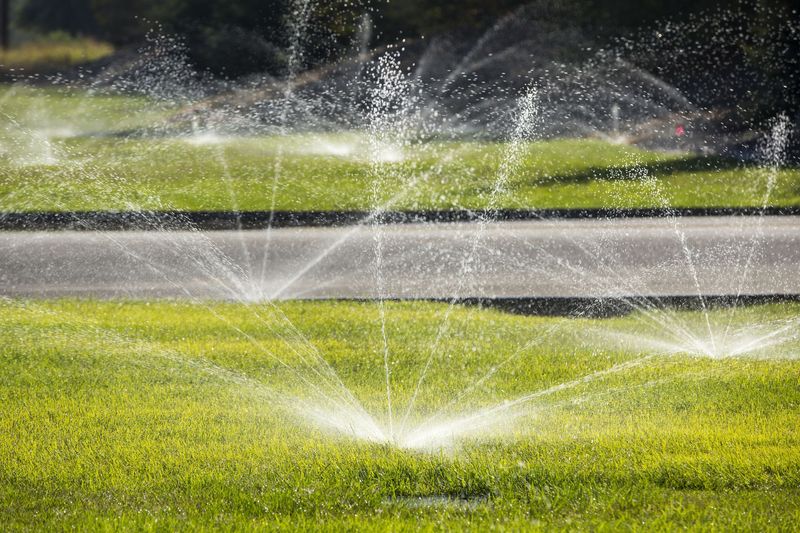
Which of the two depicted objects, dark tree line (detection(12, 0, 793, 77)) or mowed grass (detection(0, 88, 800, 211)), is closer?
mowed grass (detection(0, 88, 800, 211))

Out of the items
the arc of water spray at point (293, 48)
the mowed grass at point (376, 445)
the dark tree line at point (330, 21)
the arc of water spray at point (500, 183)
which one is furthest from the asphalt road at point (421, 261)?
the dark tree line at point (330, 21)

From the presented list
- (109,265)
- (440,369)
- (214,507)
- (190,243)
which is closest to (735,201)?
(190,243)

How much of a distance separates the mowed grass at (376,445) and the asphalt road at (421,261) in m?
1.73

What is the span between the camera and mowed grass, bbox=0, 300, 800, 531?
14.4 feet

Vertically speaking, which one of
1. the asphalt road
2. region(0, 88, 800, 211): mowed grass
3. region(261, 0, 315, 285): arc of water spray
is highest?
region(261, 0, 315, 285): arc of water spray

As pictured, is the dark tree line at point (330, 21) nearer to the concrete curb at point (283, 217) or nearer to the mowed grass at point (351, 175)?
the mowed grass at point (351, 175)

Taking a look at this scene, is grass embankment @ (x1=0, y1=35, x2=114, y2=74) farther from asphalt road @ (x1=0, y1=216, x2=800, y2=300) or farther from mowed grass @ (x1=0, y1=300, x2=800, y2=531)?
mowed grass @ (x1=0, y1=300, x2=800, y2=531)

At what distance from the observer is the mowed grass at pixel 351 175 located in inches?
637

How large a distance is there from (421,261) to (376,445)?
20.5ft

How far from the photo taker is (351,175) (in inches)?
727

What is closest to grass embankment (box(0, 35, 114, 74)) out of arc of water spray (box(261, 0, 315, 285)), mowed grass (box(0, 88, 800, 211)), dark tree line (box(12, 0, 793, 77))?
dark tree line (box(12, 0, 793, 77))

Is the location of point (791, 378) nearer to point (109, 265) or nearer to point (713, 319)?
point (713, 319)

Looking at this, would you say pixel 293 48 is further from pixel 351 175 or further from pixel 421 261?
pixel 421 261

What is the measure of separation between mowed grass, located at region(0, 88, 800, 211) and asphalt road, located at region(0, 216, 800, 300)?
199 centimetres
